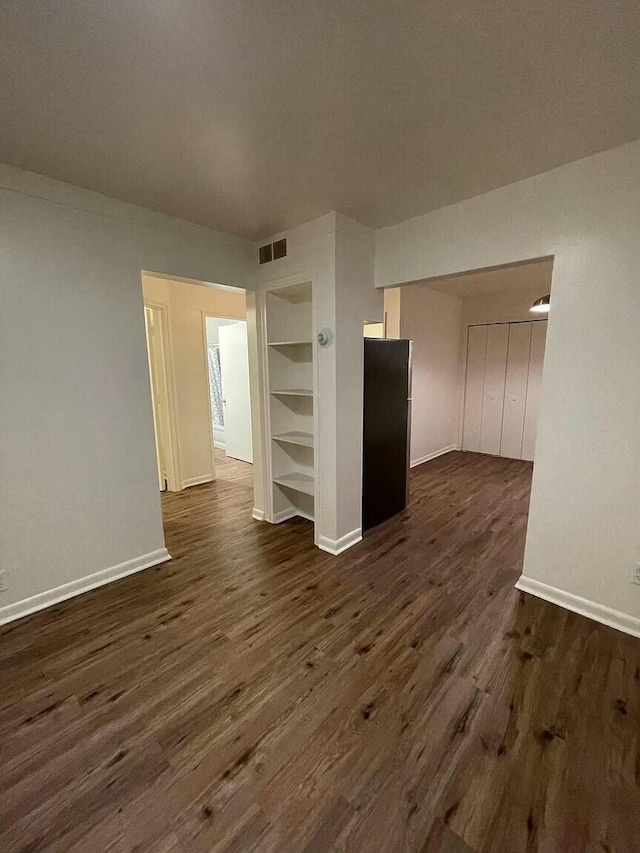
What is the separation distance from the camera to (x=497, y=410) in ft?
19.6

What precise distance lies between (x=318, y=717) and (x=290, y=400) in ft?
8.50

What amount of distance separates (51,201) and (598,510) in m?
3.80

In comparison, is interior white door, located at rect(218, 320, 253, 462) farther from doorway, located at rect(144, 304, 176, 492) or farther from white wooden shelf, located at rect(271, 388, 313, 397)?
white wooden shelf, located at rect(271, 388, 313, 397)

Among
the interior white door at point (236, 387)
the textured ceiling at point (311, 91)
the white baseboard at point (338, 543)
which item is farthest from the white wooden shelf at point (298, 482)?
the textured ceiling at point (311, 91)

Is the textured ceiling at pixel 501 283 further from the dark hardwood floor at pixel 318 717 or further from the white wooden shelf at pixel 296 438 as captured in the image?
the dark hardwood floor at pixel 318 717

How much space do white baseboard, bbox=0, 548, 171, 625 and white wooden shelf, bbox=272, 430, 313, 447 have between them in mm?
1379

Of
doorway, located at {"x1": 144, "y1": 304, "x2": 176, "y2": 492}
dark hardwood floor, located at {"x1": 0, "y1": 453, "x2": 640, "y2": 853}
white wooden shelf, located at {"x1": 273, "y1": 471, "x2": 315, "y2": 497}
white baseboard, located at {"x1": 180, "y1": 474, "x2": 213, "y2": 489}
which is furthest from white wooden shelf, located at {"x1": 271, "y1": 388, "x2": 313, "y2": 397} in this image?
white baseboard, located at {"x1": 180, "y1": 474, "x2": 213, "y2": 489}

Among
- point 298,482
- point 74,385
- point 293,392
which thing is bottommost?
point 298,482

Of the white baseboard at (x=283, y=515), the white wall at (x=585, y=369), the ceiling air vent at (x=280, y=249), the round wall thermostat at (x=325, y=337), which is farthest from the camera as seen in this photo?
the white baseboard at (x=283, y=515)

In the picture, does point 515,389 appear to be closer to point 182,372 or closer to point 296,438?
point 296,438

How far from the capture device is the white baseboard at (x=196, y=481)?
467 centimetres

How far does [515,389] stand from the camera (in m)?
5.76

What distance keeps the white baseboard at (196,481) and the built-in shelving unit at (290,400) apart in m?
1.67

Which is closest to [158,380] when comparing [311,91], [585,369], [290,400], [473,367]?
[290,400]
